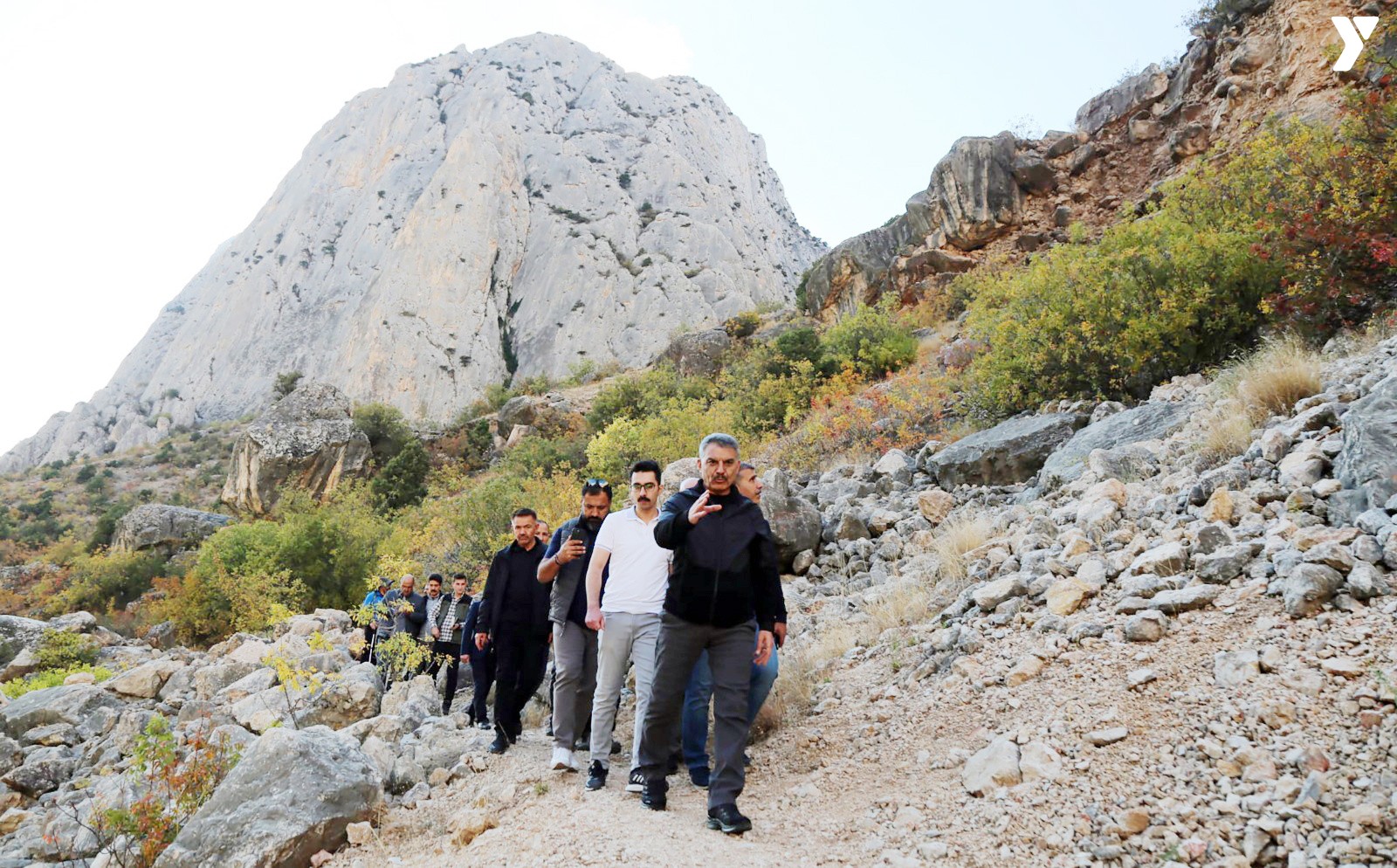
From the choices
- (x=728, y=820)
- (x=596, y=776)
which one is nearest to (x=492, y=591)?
(x=596, y=776)

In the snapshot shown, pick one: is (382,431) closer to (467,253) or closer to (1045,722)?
(467,253)

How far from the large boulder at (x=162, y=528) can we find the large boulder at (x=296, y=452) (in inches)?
49.1

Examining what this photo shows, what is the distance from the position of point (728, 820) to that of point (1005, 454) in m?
6.58

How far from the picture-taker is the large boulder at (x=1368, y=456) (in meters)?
3.93

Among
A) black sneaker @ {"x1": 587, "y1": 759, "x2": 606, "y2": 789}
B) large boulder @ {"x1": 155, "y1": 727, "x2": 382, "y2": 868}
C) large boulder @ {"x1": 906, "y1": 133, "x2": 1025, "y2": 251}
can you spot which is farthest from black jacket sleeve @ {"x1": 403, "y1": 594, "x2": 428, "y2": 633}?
large boulder @ {"x1": 906, "y1": 133, "x2": 1025, "y2": 251}

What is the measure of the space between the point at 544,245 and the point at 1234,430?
5396 cm

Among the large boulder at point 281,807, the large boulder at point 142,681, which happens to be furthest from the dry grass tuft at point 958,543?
the large boulder at point 142,681

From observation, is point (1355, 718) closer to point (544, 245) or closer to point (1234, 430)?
point (1234, 430)

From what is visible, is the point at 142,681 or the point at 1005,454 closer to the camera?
the point at 1005,454

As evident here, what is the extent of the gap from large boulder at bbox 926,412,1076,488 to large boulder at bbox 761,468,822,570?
6.04 feet

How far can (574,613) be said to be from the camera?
5.07 meters

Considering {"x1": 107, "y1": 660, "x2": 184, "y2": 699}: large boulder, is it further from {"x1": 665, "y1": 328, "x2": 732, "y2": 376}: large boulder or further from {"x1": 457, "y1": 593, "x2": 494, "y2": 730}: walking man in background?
{"x1": 665, "y1": 328, "x2": 732, "y2": 376}: large boulder

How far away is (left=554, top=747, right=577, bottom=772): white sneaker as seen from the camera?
14.8 ft

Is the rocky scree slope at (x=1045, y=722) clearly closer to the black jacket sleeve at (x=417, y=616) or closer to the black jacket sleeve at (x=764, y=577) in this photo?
the black jacket sleeve at (x=764, y=577)
